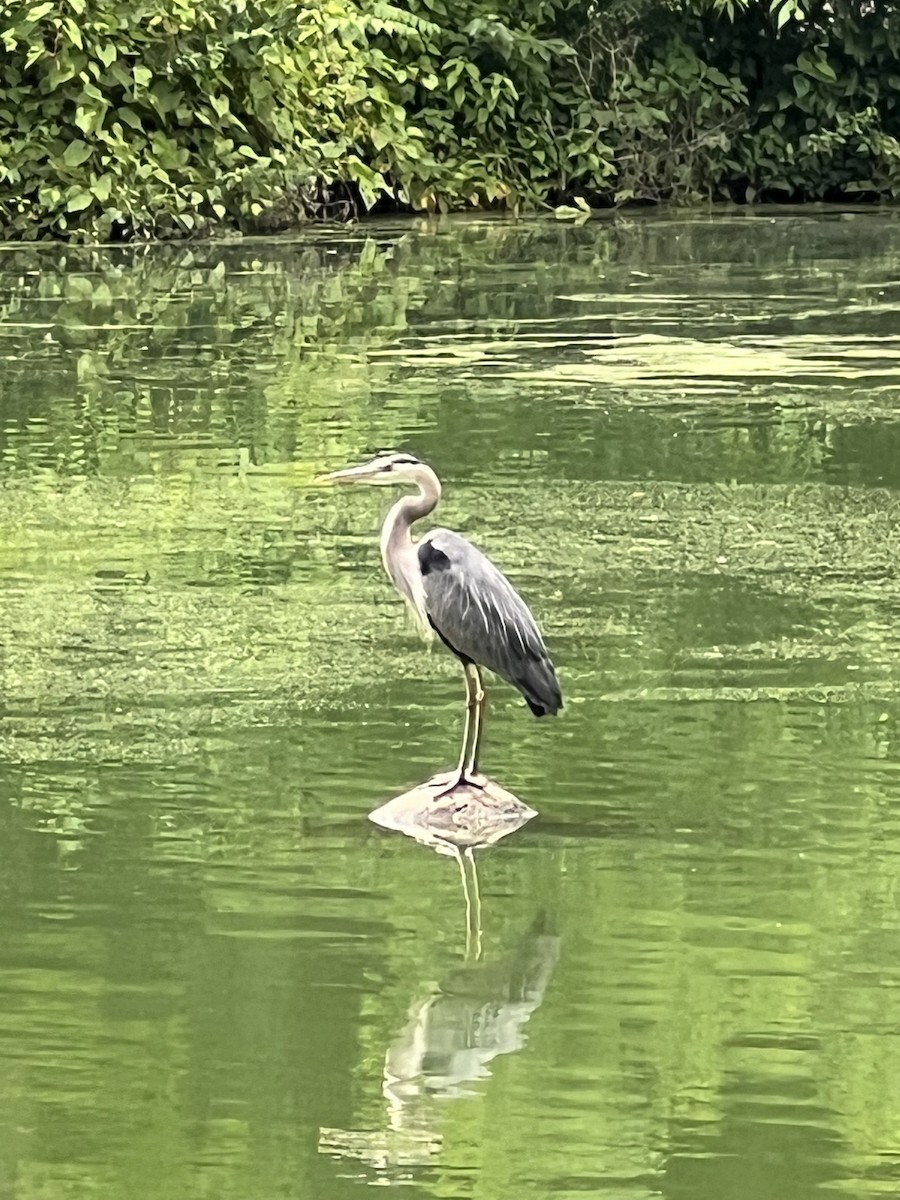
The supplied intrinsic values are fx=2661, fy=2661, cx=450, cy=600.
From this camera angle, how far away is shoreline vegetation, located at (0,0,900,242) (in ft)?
54.9

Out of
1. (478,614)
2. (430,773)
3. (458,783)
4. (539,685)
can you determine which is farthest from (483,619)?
(430,773)

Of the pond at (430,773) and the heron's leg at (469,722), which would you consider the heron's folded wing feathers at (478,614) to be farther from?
the pond at (430,773)

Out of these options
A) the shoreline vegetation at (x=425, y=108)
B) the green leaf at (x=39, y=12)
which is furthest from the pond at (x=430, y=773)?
the shoreline vegetation at (x=425, y=108)

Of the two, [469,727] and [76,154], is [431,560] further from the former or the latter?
[76,154]

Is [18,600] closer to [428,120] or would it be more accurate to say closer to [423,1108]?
[423,1108]

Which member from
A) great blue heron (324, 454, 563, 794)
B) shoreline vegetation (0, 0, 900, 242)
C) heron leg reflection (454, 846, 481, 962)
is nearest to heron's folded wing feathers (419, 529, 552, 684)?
great blue heron (324, 454, 563, 794)

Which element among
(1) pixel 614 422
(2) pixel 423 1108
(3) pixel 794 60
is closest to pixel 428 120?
(3) pixel 794 60

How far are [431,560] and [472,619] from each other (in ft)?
0.53

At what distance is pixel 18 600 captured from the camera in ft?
22.4

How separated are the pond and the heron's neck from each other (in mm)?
440

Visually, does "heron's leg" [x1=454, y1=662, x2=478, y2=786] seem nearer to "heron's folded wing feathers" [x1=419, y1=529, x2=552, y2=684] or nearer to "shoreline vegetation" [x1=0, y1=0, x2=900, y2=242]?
"heron's folded wing feathers" [x1=419, y1=529, x2=552, y2=684]

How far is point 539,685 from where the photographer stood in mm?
5039

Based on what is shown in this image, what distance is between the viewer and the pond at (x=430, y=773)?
3.59 meters

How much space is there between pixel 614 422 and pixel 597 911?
5.37 meters
